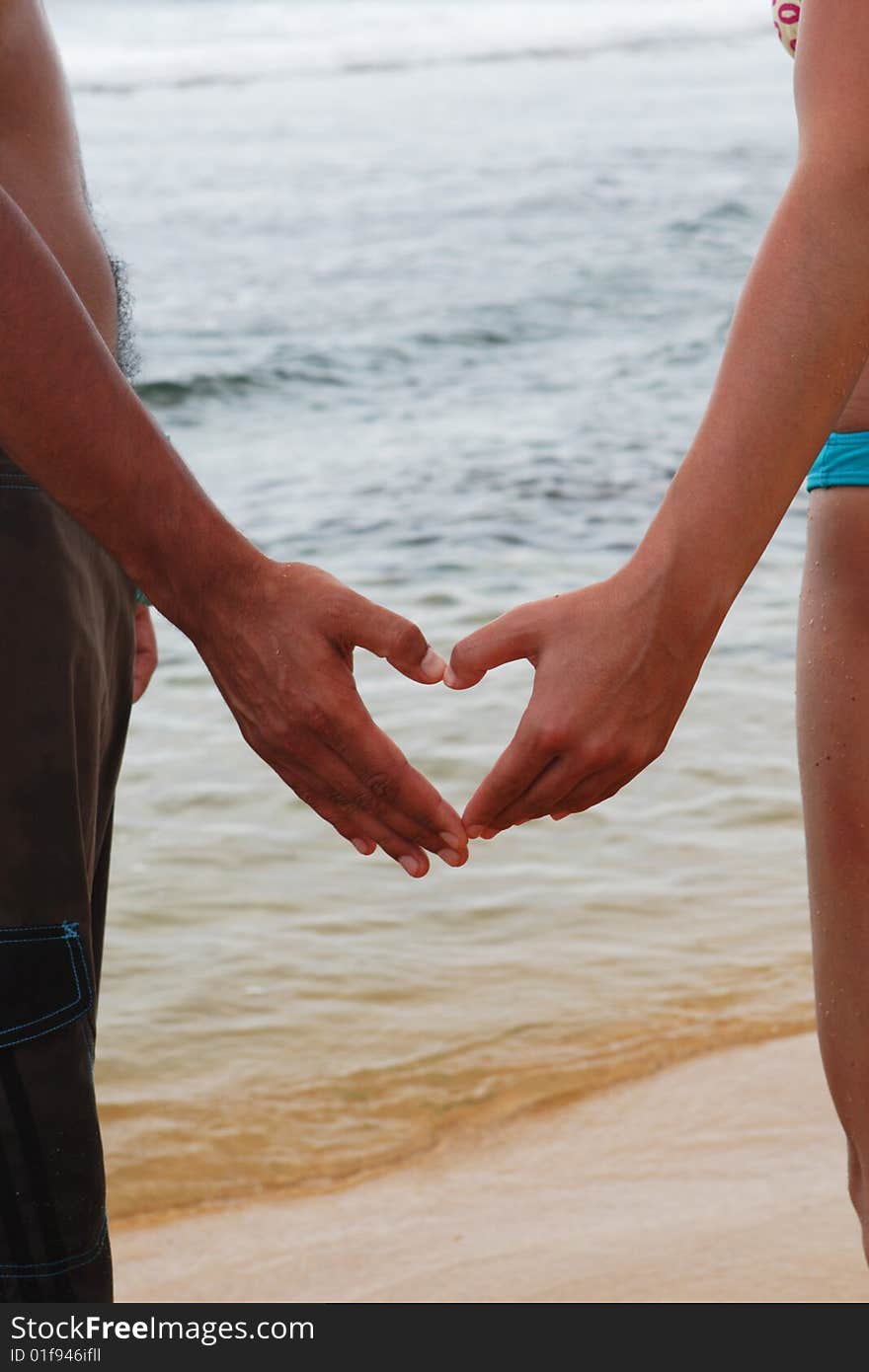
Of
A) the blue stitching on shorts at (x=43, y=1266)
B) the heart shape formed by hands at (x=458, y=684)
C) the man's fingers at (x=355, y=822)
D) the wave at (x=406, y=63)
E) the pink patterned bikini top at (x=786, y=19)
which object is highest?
the pink patterned bikini top at (x=786, y=19)

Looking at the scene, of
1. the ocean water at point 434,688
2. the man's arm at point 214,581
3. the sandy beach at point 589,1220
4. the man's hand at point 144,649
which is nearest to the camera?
the man's arm at point 214,581

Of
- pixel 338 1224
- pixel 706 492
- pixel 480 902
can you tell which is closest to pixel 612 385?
pixel 480 902

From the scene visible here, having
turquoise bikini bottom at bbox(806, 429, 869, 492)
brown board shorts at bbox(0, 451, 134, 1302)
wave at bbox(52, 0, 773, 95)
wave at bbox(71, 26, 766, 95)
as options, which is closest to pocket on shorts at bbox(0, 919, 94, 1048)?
brown board shorts at bbox(0, 451, 134, 1302)

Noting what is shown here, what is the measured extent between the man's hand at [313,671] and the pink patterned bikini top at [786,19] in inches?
30.2

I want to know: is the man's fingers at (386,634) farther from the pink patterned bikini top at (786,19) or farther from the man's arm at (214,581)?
the pink patterned bikini top at (786,19)

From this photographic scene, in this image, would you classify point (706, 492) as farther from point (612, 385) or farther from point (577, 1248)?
point (612, 385)

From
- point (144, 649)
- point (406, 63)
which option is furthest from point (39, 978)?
→ point (406, 63)

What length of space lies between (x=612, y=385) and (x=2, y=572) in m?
8.39

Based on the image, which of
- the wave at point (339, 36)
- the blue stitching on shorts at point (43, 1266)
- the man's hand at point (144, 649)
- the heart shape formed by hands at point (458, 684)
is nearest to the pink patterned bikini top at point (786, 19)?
the heart shape formed by hands at point (458, 684)

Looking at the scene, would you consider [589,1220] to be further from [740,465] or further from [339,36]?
[339,36]

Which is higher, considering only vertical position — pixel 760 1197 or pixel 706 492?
pixel 706 492

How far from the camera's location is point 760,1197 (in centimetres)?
268

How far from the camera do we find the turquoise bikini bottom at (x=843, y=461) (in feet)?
5.68

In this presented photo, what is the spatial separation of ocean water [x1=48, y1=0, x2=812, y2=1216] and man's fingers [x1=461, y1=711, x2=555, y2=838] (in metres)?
1.38
